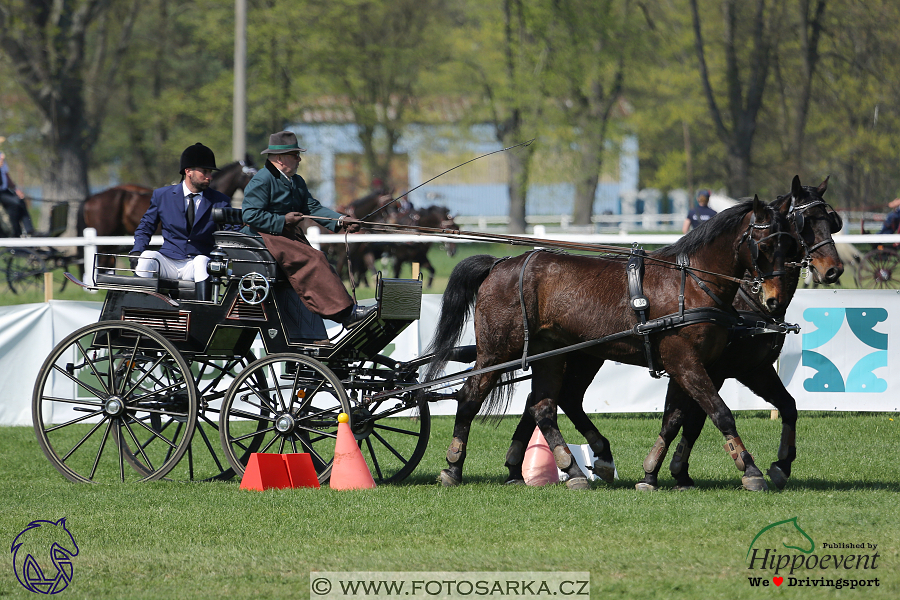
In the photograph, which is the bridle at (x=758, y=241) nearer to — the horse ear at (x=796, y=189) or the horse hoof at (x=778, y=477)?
the horse ear at (x=796, y=189)

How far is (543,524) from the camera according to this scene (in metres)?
5.53

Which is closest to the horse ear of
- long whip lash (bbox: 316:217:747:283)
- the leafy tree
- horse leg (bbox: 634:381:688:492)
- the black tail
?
long whip lash (bbox: 316:217:747:283)

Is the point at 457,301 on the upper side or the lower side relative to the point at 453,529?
upper

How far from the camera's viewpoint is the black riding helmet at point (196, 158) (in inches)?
288

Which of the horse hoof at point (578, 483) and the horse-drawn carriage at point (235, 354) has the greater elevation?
the horse-drawn carriage at point (235, 354)

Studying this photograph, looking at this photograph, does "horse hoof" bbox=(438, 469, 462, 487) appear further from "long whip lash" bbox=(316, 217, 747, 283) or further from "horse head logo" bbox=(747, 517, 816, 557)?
"horse head logo" bbox=(747, 517, 816, 557)

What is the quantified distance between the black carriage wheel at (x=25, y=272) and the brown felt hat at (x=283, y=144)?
1031 cm

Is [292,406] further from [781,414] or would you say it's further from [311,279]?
[781,414]

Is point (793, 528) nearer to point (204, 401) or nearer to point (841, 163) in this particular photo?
point (204, 401)

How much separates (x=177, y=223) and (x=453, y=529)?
328 cm

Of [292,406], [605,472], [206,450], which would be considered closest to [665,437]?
[605,472]

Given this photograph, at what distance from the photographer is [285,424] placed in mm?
6711

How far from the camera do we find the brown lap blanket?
6.67m

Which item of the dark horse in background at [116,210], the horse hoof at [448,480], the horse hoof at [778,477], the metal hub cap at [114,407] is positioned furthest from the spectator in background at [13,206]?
the horse hoof at [778,477]
